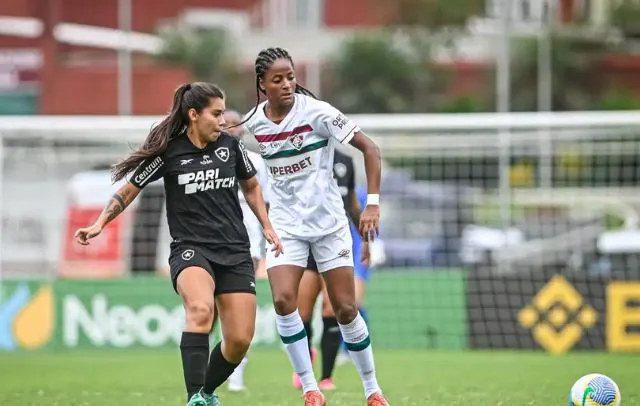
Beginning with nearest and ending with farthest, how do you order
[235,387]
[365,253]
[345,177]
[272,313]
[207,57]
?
[365,253] → [345,177] → [235,387] → [272,313] → [207,57]

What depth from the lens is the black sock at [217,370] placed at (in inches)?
370

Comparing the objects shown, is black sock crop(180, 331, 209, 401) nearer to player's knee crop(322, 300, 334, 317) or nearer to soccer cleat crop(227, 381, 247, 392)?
soccer cleat crop(227, 381, 247, 392)

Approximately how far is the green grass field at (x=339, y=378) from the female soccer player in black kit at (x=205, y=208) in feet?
5.85

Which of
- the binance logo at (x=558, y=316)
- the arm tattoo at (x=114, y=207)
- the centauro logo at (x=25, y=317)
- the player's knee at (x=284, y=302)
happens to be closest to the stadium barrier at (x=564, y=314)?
the binance logo at (x=558, y=316)

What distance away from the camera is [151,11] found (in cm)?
4034

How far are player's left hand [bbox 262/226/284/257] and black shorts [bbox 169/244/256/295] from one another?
0.24m

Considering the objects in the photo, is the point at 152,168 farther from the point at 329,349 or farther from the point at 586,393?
the point at 329,349

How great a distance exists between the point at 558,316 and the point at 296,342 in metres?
9.58

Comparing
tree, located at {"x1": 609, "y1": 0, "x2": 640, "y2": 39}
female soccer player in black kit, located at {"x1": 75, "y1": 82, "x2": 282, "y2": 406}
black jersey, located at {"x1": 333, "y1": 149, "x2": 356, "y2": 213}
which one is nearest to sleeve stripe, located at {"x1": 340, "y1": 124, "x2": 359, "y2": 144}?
female soccer player in black kit, located at {"x1": 75, "y1": 82, "x2": 282, "y2": 406}

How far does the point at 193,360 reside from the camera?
8.88 metres

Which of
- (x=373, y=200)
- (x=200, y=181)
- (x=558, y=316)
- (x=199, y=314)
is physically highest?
(x=200, y=181)

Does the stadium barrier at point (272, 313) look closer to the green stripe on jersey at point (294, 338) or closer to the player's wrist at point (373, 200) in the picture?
the green stripe on jersey at point (294, 338)

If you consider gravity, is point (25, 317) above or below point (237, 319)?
below

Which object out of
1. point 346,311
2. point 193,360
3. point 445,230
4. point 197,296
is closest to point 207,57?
point 445,230
